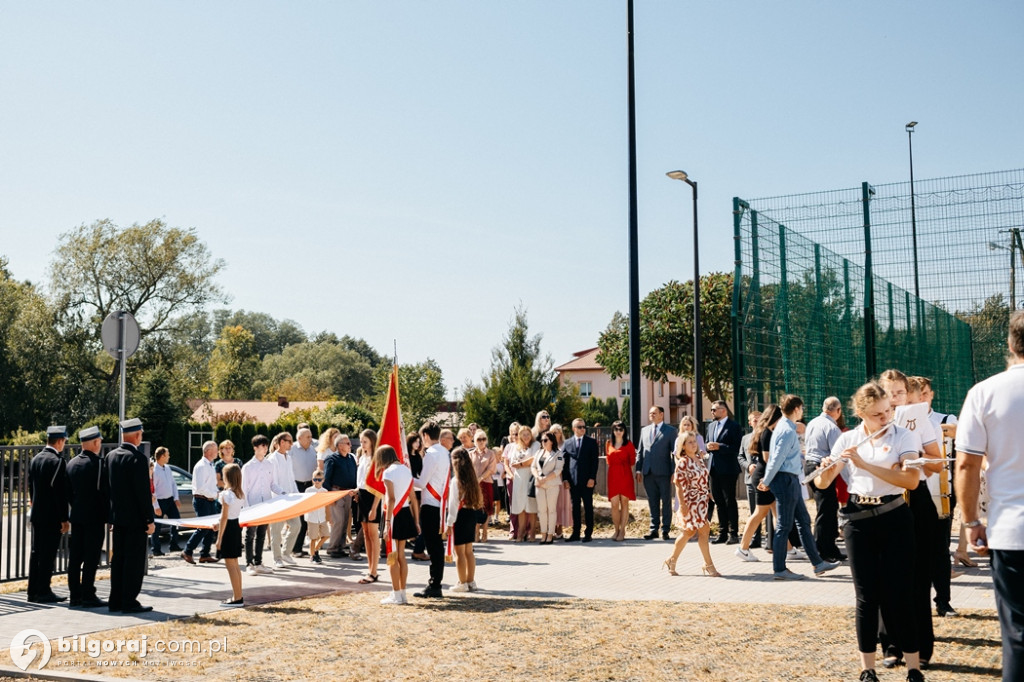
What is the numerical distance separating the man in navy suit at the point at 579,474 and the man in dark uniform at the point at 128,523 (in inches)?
297

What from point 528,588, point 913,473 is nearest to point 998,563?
point 913,473

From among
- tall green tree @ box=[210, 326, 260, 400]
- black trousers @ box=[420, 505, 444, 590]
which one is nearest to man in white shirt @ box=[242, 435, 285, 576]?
black trousers @ box=[420, 505, 444, 590]

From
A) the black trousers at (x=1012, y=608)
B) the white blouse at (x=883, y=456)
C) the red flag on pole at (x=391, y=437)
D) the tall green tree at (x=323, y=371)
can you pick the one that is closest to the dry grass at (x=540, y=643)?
the white blouse at (x=883, y=456)

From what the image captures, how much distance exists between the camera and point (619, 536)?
1612 cm

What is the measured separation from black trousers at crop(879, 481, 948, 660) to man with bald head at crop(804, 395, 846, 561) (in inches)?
56.1

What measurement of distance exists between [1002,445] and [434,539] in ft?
23.1

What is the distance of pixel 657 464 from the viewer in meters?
15.9

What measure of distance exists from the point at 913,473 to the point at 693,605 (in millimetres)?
4022

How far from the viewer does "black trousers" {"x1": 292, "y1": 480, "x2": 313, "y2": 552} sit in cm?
1445

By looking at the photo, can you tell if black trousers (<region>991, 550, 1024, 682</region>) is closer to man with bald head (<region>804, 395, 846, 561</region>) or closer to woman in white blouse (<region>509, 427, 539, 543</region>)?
man with bald head (<region>804, 395, 846, 561</region>)

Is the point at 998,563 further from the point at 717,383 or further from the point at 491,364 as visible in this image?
the point at 717,383

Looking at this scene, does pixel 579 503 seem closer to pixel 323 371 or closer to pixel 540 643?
pixel 540 643

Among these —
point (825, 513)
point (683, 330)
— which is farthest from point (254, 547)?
point (683, 330)

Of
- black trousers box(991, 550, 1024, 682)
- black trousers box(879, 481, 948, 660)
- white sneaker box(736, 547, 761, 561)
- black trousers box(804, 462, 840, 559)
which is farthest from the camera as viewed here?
white sneaker box(736, 547, 761, 561)
